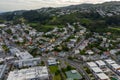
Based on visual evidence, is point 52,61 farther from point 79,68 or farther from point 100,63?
point 100,63

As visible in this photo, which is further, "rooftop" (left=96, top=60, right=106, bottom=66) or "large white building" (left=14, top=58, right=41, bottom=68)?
"large white building" (left=14, top=58, right=41, bottom=68)

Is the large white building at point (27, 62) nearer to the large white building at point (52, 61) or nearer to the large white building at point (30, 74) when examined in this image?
the large white building at point (52, 61)

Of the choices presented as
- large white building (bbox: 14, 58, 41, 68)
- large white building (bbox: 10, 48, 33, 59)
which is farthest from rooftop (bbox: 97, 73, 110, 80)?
large white building (bbox: 10, 48, 33, 59)

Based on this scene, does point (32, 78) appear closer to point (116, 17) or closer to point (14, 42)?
point (14, 42)

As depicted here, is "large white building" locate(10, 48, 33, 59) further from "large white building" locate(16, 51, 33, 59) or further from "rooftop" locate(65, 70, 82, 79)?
"rooftop" locate(65, 70, 82, 79)

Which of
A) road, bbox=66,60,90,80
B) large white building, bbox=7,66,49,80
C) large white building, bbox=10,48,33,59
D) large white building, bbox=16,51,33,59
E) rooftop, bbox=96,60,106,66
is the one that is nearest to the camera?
large white building, bbox=7,66,49,80

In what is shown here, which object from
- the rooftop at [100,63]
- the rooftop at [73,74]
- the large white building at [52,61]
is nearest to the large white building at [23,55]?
the large white building at [52,61]

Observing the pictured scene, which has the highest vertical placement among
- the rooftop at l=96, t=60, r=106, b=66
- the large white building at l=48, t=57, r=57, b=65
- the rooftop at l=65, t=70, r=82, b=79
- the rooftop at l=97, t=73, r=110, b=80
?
the large white building at l=48, t=57, r=57, b=65

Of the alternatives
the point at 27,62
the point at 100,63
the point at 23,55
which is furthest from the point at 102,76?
the point at 23,55

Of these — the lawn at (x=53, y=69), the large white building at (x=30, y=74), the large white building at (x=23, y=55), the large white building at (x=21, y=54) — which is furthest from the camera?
the large white building at (x=21, y=54)
